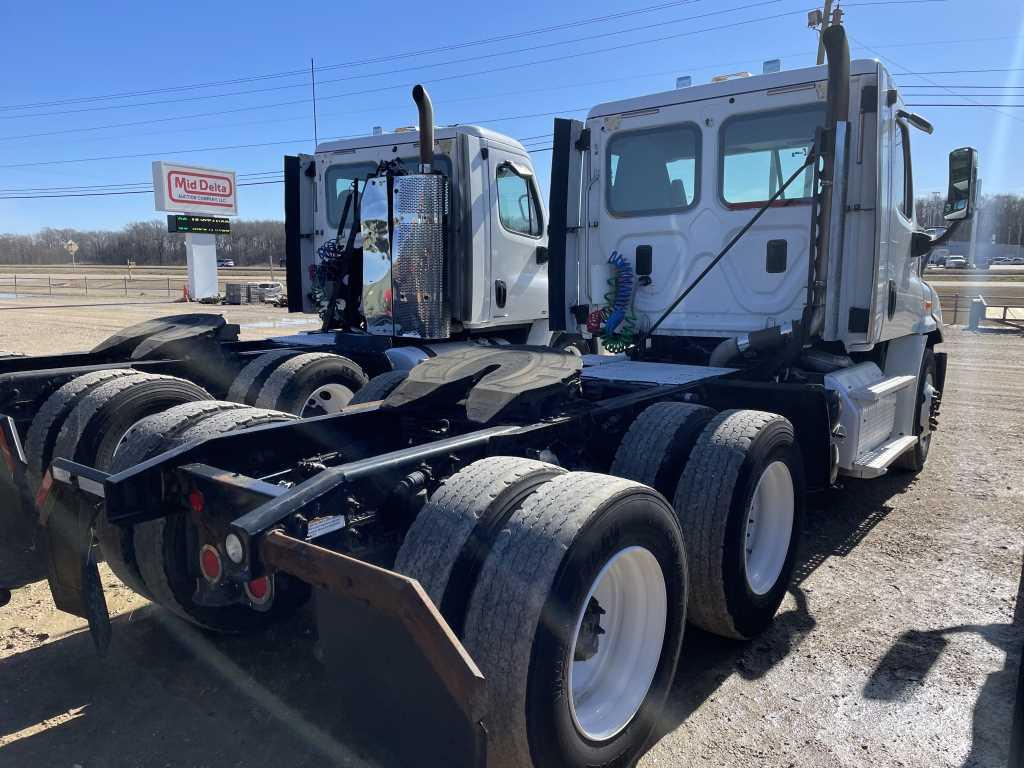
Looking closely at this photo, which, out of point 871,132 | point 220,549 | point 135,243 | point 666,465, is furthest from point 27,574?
point 135,243

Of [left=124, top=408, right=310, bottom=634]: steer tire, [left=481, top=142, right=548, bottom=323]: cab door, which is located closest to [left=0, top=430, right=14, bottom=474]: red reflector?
[left=124, top=408, right=310, bottom=634]: steer tire

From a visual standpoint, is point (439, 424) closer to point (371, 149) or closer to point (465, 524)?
point (465, 524)

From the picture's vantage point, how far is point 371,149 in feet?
24.8

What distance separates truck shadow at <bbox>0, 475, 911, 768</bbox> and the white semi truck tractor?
0.25 m

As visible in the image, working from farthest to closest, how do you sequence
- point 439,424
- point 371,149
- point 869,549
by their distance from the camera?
point 371,149 < point 869,549 < point 439,424

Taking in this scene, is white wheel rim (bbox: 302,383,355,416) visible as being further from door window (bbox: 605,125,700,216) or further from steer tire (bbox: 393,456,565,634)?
steer tire (bbox: 393,456,565,634)

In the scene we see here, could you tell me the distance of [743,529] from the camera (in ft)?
11.6

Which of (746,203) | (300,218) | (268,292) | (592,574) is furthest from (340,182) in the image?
(268,292)

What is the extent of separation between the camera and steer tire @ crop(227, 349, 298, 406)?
5.45m

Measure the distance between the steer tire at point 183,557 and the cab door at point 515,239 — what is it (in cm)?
404

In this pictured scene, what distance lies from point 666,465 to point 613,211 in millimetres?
3015

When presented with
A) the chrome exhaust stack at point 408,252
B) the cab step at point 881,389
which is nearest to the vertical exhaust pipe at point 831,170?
the cab step at point 881,389

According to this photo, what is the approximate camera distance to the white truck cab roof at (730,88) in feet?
16.7

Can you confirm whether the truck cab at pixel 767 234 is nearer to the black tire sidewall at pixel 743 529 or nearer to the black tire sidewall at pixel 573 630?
the black tire sidewall at pixel 743 529
